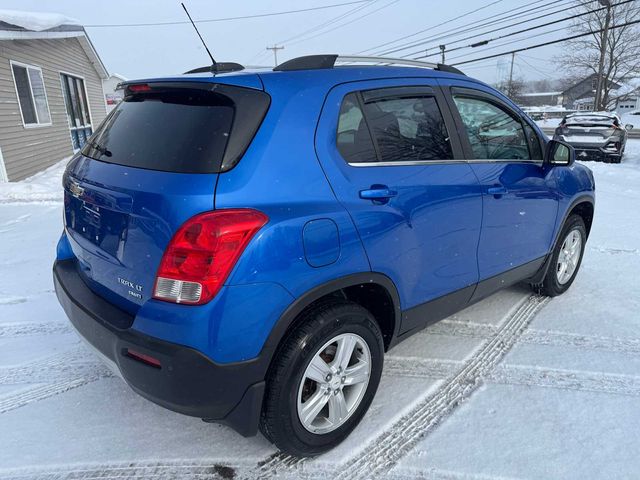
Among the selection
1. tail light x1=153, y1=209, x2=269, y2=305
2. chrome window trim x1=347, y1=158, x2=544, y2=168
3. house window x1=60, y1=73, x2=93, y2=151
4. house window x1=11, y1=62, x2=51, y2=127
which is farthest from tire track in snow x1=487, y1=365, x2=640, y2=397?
house window x1=60, y1=73, x2=93, y2=151

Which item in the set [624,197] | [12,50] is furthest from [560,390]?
[12,50]

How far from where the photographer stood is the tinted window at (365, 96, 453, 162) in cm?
232

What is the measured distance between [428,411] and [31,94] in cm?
1304

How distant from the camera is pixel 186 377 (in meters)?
1.77

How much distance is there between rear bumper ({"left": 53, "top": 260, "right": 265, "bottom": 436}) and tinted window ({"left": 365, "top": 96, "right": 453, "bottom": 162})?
4.08 ft

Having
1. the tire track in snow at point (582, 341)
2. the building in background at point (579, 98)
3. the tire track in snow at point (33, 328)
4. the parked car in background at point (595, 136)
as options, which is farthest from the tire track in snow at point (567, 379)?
the building in background at point (579, 98)

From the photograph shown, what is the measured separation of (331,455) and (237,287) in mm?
1085

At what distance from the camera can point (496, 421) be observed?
2447 mm

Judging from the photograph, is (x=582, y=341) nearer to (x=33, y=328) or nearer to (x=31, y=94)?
(x=33, y=328)

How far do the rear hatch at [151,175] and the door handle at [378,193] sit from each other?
58cm

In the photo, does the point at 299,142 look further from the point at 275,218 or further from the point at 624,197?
the point at 624,197

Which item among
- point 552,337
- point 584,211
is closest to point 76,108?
point 584,211

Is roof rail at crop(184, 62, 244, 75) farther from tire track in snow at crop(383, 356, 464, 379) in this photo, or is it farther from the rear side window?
tire track in snow at crop(383, 356, 464, 379)

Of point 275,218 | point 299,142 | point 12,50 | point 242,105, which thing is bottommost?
point 275,218
